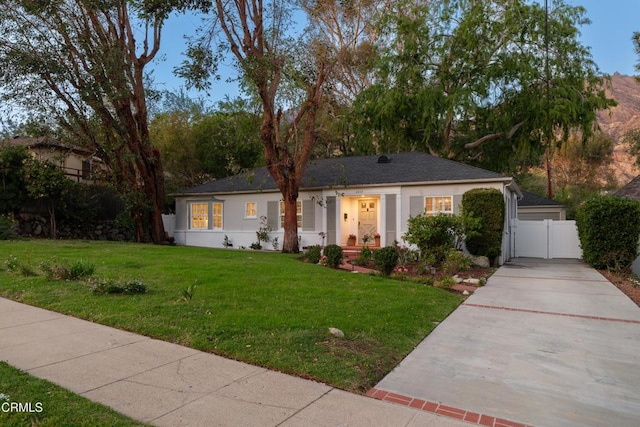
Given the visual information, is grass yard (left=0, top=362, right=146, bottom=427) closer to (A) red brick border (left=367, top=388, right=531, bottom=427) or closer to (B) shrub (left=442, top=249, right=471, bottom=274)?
(A) red brick border (left=367, top=388, right=531, bottom=427)

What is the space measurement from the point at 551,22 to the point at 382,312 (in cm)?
2044

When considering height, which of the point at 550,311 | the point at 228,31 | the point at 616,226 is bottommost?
the point at 550,311

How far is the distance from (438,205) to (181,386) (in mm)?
12756

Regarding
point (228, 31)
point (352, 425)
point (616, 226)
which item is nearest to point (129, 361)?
point (352, 425)

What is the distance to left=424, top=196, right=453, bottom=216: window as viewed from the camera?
14742 millimetres

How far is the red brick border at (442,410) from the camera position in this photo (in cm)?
326

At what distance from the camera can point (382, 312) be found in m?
6.34

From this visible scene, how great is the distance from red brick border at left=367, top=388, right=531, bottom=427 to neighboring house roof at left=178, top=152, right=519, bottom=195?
1165cm

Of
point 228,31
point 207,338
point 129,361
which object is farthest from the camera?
point 228,31

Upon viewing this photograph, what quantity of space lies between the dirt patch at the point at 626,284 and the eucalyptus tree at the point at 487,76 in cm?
1040

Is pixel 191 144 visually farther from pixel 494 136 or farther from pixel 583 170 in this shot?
pixel 583 170

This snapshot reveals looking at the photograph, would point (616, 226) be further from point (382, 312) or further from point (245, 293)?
point (245, 293)

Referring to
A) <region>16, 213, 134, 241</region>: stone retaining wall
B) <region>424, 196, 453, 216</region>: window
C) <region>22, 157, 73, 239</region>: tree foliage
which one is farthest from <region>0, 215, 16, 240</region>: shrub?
<region>424, 196, 453, 216</region>: window

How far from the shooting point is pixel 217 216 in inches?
811
